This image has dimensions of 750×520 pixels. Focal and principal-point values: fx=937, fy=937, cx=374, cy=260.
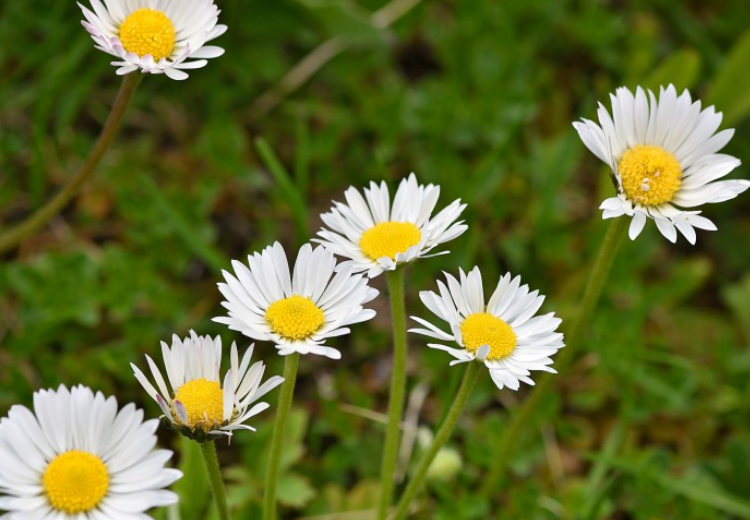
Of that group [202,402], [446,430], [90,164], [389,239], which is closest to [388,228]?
[389,239]

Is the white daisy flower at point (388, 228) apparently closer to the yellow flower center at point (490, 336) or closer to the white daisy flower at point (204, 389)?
the yellow flower center at point (490, 336)

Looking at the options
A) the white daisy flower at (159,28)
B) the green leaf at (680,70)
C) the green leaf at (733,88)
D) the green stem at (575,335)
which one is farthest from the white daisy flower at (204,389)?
the green leaf at (733,88)

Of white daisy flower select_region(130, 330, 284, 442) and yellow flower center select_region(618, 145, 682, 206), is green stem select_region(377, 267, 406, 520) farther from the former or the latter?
yellow flower center select_region(618, 145, 682, 206)

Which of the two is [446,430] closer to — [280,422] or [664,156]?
[280,422]

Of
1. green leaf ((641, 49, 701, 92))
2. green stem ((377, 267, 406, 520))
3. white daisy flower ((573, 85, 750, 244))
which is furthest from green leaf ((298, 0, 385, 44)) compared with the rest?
green stem ((377, 267, 406, 520))

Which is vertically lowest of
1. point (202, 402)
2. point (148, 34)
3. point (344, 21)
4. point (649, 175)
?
point (202, 402)
